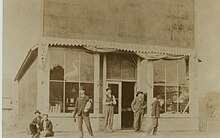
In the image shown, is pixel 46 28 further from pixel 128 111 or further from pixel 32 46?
pixel 128 111

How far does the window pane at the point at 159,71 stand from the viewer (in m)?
4.39

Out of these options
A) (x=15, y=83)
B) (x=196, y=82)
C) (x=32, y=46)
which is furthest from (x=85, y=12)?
(x=196, y=82)

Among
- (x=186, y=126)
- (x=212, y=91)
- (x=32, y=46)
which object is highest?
(x=32, y=46)

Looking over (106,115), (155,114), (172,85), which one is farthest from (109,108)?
(172,85)

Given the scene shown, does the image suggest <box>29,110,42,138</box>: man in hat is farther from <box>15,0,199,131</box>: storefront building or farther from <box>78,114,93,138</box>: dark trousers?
<box>78,114,93,138</box>: dark trousers

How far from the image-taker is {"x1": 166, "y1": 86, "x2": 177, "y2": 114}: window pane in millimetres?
4438

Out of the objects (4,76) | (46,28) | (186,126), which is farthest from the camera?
(186,126)

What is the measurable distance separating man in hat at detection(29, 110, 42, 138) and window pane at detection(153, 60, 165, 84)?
1222 mm

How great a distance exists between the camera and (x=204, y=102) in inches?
177

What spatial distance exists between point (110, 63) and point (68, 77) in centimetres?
45

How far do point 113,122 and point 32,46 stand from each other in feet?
3.45

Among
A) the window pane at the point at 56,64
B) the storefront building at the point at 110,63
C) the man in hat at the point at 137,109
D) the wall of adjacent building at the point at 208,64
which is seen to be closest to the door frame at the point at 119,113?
the storefront building at the point at 110,63

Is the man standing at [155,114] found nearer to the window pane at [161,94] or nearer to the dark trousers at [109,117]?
the window pane at [161,94]

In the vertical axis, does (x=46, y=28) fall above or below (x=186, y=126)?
above
